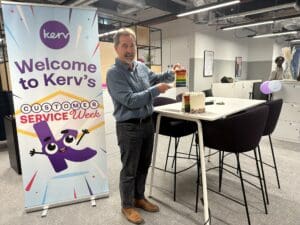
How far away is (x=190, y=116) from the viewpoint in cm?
168

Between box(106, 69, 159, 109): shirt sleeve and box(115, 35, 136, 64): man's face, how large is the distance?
131mm

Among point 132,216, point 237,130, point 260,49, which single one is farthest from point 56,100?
point 260,49

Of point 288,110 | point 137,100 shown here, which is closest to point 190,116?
point 137,100

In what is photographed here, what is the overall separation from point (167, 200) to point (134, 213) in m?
0.45

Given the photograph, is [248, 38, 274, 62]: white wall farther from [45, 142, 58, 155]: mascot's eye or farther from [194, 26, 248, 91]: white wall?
[45, 142, 58, 155]: mascot's eye

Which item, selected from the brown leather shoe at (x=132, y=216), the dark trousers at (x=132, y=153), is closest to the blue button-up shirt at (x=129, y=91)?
the dark trousers at (x=132, y=153)

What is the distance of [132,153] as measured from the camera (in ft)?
5.90

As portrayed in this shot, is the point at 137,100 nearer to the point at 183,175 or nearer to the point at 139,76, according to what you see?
the point at 139,76

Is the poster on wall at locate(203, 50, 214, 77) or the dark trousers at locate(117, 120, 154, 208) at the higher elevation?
the poster on wall at locate(203, 50, 214, 77)

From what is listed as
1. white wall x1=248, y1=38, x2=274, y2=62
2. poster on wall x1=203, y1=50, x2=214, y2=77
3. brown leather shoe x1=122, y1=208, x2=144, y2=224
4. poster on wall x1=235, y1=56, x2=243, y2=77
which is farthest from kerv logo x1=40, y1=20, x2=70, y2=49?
white wall x1=248, y1=38, x2=274, y2=62

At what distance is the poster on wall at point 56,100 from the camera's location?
1832 mm

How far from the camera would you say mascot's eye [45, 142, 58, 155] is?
6.63 ft

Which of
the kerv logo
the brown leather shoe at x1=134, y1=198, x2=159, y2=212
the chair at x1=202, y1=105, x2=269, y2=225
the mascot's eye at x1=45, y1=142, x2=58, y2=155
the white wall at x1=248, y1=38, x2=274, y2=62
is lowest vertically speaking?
the brown leather shoe at x1=134, y1=198, x2=159, y2=212

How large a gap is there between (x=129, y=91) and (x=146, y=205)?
112cm
